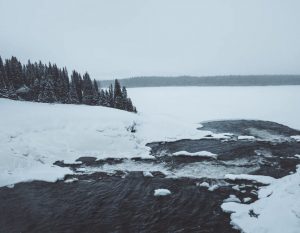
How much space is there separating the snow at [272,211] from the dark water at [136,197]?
1.77 ft

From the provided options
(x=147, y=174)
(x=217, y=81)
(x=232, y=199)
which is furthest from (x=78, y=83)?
(x=217, y=81)

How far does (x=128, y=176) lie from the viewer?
17.4 metres

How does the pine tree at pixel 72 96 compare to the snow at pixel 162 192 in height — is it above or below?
above

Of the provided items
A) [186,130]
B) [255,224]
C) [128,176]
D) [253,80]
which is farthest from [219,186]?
[253,80]

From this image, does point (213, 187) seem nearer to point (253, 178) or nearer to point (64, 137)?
point (253, 178)

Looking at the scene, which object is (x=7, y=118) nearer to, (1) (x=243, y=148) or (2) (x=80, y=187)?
(2) (x=80, y=187)

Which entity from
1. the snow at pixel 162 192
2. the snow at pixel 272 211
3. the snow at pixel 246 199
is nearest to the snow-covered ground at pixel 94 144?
the snow at pixel 272 211

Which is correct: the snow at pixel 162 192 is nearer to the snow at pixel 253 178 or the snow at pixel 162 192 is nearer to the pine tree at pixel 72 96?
the snow at pixel 253 178

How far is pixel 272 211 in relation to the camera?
36.7 feet

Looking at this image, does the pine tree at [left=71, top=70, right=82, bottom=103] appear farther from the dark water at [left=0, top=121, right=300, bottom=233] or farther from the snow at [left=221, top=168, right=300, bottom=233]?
the snow at [left=221, top=168, right=300, bottom=233]

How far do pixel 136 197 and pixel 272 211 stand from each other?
22.6 feet

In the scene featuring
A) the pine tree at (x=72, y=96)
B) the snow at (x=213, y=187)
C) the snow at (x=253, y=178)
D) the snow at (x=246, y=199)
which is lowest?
the snow at (x=213, y=187)

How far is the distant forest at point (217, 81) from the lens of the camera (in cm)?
14250

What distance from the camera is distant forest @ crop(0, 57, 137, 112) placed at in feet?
161
